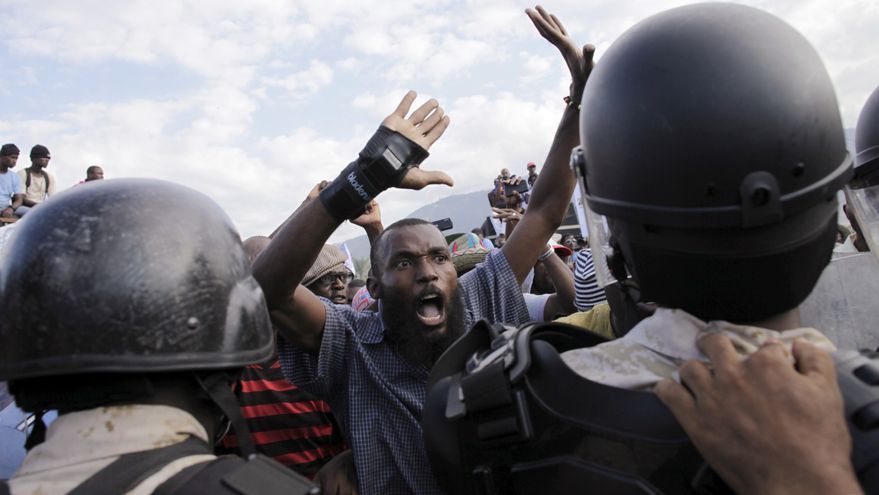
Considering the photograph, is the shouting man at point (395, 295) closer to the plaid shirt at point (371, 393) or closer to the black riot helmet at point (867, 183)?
the plaid shirt at point (371, 393)

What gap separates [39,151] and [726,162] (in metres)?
10.2

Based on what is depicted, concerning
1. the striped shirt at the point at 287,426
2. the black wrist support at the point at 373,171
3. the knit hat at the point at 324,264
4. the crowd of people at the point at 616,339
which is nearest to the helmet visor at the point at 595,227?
the crowd of people at the point at 616,339

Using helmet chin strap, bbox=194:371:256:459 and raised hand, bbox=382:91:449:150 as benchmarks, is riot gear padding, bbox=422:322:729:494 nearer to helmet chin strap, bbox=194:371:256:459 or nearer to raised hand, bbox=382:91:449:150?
helmet chin strap, bbox=194:371:256:459

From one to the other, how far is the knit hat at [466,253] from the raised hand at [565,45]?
2.28 meters

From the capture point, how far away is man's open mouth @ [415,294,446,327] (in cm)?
289

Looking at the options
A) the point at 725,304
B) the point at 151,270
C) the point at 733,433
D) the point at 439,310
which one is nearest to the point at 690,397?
the point at 733,433

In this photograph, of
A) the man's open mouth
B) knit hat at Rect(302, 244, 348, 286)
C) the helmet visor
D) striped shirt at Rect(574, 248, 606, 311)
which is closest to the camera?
the helmet visor

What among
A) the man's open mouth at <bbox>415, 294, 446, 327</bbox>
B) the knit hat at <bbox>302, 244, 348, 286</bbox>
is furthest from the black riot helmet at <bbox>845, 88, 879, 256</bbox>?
the knit hat at <bbox>302, 244, 348, 286</bbox>

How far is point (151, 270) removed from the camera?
4.48 feet

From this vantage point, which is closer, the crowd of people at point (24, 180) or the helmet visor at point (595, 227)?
the helmet visor at point (595, 227)

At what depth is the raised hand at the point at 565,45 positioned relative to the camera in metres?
2.41

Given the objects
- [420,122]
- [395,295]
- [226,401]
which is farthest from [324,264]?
[226,401]

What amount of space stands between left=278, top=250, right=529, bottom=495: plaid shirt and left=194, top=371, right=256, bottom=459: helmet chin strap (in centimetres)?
102

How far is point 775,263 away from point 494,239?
8.97 metres
